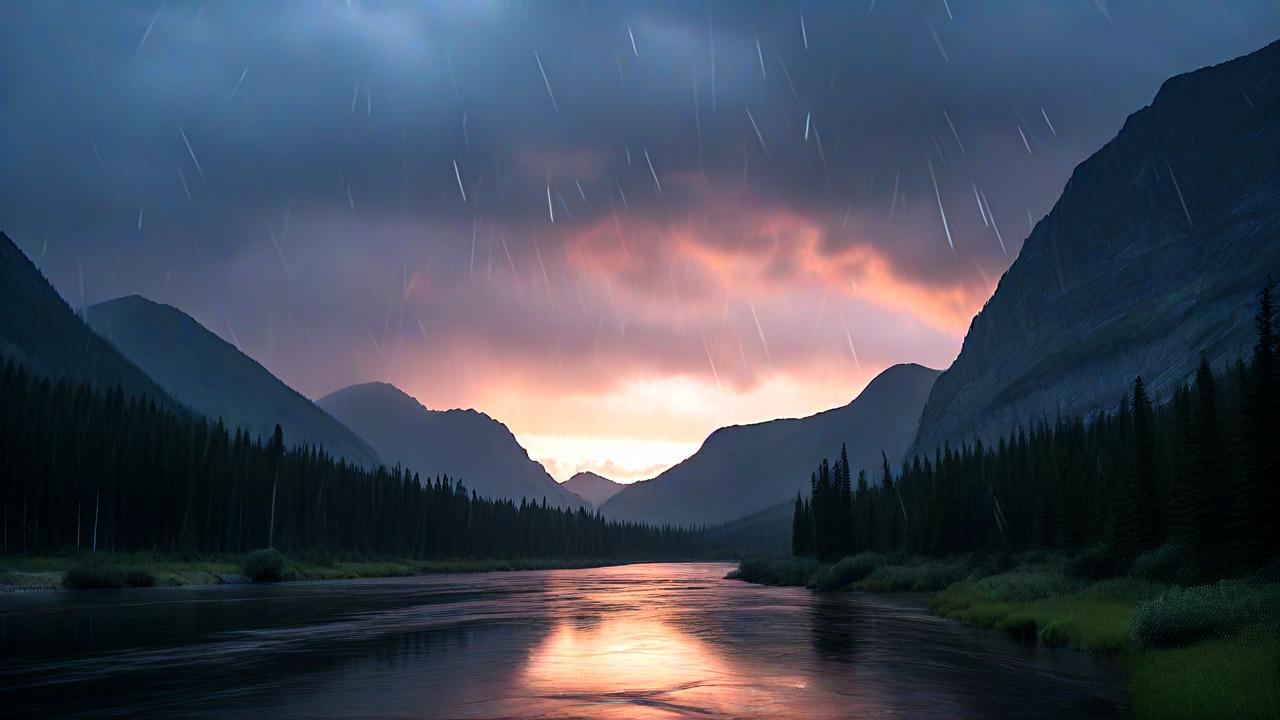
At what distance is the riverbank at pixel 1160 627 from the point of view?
20719 mm

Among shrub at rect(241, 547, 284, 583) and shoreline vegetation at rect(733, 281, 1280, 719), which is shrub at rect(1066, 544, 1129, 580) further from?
shrub at rect(241, 547, 284, 583)

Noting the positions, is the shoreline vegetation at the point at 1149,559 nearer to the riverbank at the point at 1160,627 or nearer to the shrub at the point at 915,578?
the riverbank at the point at 1160,627

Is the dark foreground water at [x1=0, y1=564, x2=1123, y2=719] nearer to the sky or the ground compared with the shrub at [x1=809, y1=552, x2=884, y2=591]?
nearer to the sky

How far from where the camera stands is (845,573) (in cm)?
8956

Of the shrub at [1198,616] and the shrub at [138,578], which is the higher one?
the shrub at [1198,616]

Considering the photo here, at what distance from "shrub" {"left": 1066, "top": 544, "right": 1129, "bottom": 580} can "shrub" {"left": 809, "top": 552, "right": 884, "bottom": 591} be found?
3311cm

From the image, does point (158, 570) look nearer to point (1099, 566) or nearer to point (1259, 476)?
point (1099, 566)

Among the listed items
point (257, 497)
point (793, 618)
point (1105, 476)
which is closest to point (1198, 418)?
point (793, 618)

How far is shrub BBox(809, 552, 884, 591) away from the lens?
8844 centimetres

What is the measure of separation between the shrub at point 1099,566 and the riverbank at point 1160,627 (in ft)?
1.50

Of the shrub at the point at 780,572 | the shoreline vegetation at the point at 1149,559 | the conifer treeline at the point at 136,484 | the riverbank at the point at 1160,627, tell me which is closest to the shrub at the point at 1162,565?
the shoreline vegetation at the point at 1149,559

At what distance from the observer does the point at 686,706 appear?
2375 centimetres

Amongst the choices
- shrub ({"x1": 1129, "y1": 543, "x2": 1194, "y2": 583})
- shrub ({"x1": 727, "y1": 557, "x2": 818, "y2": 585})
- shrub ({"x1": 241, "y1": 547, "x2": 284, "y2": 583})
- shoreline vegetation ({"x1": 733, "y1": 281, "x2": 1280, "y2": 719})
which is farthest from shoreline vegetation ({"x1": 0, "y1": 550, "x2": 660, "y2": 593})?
shrub ({"x1": 1129, "y1": 543, "x2": 1194, "y2": 583})

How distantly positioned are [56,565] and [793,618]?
62.9 metres
